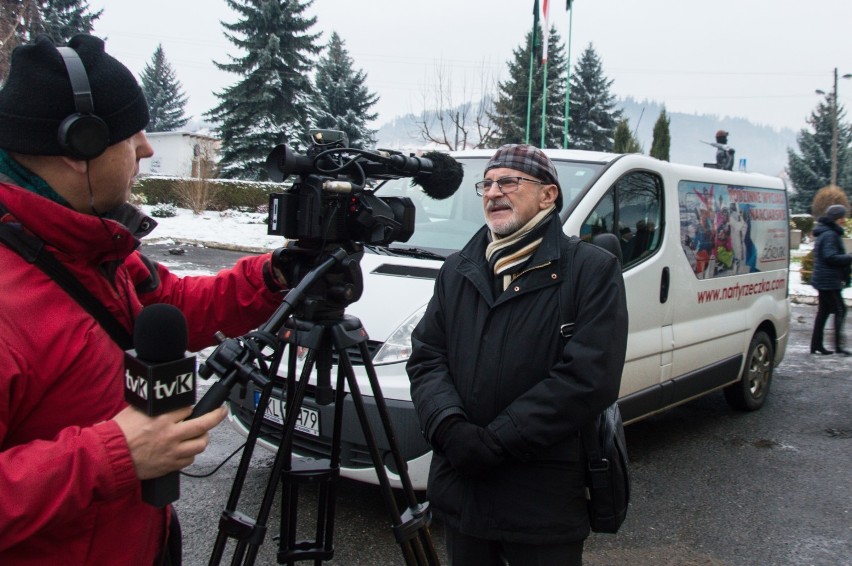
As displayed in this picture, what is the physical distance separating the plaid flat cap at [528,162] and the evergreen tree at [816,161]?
42624mm

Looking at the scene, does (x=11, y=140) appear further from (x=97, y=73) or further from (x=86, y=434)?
(x=86, y=434)

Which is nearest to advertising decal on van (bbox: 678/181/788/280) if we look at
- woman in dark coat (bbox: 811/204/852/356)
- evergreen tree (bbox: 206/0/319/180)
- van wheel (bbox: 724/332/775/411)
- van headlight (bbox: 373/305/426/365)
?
van wheel (bbox: 724/332/775/411)

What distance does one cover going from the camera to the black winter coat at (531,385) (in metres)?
2.14

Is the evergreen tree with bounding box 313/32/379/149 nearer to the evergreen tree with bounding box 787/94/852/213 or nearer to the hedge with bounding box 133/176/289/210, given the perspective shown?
the hedge with bounding box 133/176/289/210

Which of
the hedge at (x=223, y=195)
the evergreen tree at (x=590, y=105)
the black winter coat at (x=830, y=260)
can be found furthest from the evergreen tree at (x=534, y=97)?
the black winter coat at (x=830, y=260)

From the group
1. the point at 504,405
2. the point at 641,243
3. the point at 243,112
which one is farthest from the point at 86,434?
the point at 243,112

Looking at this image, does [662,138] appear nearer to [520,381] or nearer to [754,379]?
[754,379]

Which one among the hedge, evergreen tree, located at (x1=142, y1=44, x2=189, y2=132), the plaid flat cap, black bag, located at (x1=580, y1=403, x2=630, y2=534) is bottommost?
black bag, located at (x1=580, y1=403, x2=630, y2=534)

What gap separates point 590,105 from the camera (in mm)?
44781

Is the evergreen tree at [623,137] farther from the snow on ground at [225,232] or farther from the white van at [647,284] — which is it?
the white van at [647,284]

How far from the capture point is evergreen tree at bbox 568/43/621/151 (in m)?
44.6

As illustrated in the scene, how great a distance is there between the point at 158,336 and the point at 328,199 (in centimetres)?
83

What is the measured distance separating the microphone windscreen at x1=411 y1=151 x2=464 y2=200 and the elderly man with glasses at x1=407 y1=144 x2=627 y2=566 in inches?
13.4

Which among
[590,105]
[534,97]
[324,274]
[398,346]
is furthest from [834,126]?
[324,274]
